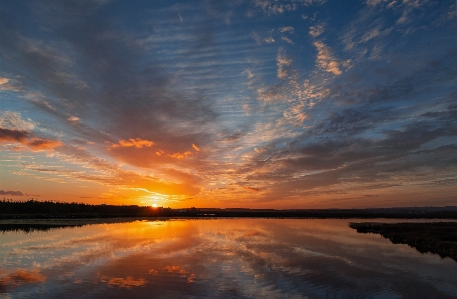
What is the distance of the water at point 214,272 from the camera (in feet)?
64.2

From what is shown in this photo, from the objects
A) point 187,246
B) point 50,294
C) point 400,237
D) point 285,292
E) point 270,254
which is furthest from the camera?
point 400,237

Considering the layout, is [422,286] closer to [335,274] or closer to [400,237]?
[335,274]

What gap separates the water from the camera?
64.2 feet

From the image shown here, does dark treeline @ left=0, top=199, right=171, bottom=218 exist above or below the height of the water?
above

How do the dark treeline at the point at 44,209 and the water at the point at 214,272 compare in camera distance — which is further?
the dark treeline at the point at 44,209

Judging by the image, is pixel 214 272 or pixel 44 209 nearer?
pixel 214 272

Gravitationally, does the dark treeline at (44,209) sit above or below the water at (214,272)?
above

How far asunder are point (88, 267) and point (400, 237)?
47603mm

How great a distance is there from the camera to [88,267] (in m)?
25.5

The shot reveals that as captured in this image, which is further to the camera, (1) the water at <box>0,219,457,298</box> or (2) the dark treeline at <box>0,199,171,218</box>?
(2) the dark treeline at <box>0,199,171,218</box>

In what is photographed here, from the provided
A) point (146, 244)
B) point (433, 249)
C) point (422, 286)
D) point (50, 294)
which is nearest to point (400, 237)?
point (433, 249)

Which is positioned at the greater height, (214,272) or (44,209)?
(44,209)

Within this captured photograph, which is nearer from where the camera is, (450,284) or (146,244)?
(450,284)

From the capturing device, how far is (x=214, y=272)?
24906mm
